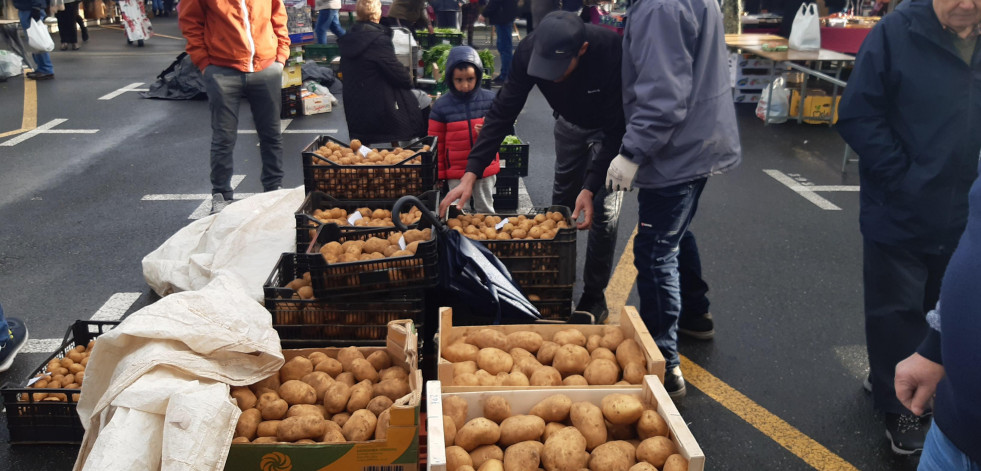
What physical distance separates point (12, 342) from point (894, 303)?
15.9 ft

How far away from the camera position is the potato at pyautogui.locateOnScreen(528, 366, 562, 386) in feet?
10.3

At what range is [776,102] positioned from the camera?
1064cm

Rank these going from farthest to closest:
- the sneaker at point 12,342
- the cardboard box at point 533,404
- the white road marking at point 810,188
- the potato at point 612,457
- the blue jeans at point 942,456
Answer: the white road marking at point 810,188, the sneaker at point 12,342, the potato at point 612,457, the cardboard box at point 533,404, the blue jeans at point 942,456

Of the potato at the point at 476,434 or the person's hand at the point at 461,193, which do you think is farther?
the person's hand at the point at 461,193

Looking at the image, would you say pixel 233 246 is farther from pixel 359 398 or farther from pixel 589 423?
pixel 589 423

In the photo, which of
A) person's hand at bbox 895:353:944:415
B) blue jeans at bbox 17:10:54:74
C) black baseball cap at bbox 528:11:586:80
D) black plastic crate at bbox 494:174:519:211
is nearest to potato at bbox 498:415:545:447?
person's hand at bbox 895:353:944:415

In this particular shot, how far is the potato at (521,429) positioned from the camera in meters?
2.79

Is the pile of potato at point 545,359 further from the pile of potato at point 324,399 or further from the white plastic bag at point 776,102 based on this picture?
the white plastic bag at point 776,102

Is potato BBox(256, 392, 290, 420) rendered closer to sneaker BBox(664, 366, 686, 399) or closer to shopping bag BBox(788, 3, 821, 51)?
sneaker BBox(664, 366, 686, 399)

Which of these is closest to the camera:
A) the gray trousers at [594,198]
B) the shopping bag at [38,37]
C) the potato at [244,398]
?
the potato at [244,398]

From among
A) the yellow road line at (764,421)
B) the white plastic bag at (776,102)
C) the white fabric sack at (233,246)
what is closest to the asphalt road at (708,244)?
the yellow road line at (764,421)

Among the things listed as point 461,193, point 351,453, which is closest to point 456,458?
point 351,453

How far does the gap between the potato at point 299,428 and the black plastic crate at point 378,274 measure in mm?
681

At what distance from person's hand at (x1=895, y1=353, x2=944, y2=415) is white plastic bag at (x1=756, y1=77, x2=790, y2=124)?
898cm
